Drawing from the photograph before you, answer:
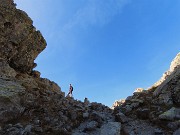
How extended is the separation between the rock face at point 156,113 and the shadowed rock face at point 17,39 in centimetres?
1409

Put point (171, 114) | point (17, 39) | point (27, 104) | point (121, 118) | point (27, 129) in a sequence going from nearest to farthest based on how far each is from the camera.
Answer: point (27, 129), point (171, 114), point (121, 118), point (27, 104), point (17, 39)

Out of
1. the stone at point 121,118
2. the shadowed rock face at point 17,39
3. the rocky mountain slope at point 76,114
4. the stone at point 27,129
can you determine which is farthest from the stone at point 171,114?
the shadowed rock face at point 17,39

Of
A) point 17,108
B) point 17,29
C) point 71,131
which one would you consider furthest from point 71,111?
point 17,29

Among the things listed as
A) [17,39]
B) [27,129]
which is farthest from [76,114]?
[17,39]

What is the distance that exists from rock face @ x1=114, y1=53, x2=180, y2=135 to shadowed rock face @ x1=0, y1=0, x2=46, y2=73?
46.2 ft

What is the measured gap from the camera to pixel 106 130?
54.2ft

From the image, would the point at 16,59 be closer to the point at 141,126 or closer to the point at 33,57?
the point at 33,57

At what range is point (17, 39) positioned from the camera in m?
28.9

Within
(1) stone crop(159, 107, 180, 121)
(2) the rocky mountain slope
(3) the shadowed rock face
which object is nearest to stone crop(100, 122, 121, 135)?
(2) the rocky mountain slope

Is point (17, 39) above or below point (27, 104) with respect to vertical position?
above

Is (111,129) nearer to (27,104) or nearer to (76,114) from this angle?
(76,114)

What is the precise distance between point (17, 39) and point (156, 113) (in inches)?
741

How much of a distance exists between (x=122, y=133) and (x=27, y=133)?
640cm

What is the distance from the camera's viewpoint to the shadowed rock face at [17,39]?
27.9 meters
